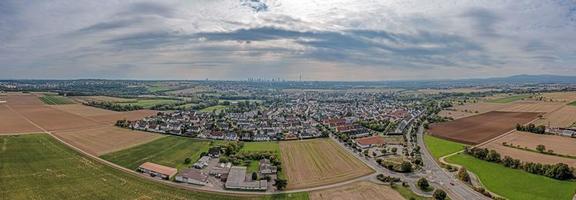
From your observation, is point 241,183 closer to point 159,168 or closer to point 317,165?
point 159,168

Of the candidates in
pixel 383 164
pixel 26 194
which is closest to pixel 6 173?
pixel 26 194

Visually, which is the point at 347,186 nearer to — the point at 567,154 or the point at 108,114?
the point at 567,154

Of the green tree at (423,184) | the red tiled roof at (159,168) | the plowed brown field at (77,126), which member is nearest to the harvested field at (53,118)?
the plowed brown field at (77,126)

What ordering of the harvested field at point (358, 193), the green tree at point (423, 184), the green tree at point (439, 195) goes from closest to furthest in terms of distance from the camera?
1. the green tree at point (439, 195)
2. the harvested field at point (358, 193)
3. the green tree at point (423, 184)

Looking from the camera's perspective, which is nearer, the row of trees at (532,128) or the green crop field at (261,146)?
the green crop field at (261,146)

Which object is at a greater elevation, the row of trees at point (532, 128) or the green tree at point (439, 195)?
the row of trees at point (532, 128)

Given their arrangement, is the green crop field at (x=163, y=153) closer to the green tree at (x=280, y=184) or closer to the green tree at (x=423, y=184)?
the green tree at (x=280, y=184)

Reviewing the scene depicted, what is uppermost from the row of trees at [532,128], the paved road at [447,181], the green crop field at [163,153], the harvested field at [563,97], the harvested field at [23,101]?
the harvested field at [563,97]
